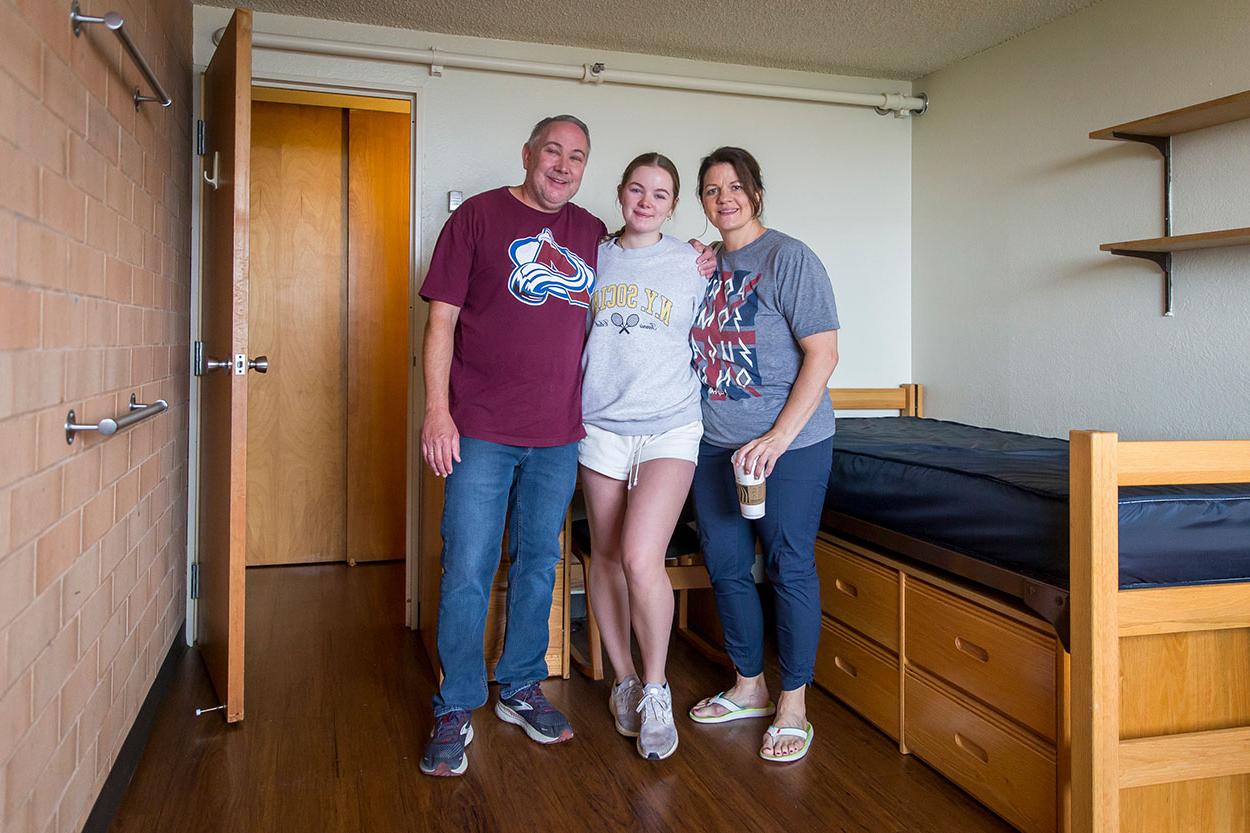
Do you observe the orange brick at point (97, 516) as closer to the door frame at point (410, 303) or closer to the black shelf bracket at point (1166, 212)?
the door frame at point (410, 303)

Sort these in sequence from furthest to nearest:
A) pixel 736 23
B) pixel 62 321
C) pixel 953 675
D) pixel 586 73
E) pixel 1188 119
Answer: pixel 586 73, pixel 736 23, pixel 1188 119, pixel 953 675, pixel 62 321

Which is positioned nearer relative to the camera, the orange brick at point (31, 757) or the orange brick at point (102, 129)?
the orange brick at point (31, 757)

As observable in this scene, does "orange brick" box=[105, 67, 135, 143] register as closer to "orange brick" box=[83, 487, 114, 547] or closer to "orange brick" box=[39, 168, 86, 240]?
"orange brick" box=[39, 168, 86, 240]

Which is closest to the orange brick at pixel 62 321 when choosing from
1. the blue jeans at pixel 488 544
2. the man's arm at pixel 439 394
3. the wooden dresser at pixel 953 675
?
the man's arm at pixel 439 394

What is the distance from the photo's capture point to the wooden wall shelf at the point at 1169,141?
7.70 ft

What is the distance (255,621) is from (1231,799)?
2897 millimetres

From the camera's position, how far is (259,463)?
4.11 m

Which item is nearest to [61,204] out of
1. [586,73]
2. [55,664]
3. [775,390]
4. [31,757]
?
[55,664]

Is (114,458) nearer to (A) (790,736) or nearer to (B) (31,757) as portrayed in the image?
(B) (31,757)

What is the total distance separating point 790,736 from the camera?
219 cm

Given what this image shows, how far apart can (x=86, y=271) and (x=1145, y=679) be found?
2.01 metres

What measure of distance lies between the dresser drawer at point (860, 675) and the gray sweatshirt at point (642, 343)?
2.56ft

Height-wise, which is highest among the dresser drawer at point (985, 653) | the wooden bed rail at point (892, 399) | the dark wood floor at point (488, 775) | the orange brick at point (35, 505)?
the wooden bed rail at point (892, 399)

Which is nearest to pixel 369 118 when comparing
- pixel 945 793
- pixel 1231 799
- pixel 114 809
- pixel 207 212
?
pixel 207 212
